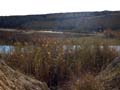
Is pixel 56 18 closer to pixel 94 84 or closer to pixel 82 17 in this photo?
pixel 82 17

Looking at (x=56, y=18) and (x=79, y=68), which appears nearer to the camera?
(x=79, y=68)

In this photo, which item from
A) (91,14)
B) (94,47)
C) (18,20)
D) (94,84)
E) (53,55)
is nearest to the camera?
(94,84)

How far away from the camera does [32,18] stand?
4841cm

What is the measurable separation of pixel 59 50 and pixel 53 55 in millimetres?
284

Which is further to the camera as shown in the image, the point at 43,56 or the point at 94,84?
the point at 43,56

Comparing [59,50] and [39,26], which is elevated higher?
[59,50]

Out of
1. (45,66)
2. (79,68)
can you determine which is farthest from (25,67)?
(79,68)

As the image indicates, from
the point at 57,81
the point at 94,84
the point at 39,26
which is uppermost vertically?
the point at 94,84

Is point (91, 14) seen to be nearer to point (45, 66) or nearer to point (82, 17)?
point (82, 17)

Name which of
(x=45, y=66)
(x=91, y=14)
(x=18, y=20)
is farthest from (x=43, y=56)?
(x=91, y=14)

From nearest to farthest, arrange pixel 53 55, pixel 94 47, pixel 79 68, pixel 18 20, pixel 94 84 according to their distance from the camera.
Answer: pixel 94 84 < pixel 79 68 < pixel 53 55 < pixel 94 47 < pixel 18 20

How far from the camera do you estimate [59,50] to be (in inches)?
336

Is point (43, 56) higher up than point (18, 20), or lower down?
higher up

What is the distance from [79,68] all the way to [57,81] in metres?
0.48
